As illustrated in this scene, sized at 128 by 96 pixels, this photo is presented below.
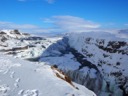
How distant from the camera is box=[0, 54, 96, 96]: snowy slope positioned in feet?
72.5

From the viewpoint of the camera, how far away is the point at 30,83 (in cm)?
2436

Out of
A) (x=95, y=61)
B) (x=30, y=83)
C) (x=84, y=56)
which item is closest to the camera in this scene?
(x=30, y=83)

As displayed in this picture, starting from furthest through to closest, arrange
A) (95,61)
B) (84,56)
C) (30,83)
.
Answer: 1. (84,56)
2. (95,61)
3. (30,83)

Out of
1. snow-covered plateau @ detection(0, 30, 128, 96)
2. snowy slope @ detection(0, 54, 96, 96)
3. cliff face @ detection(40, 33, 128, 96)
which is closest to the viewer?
snowy slope @ detection(0, 54, 96, 96)

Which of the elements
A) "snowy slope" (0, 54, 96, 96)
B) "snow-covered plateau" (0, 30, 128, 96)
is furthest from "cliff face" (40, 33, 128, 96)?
"snowy slope" (0, 54, 96, 96)

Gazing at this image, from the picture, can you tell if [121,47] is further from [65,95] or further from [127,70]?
[65,95]

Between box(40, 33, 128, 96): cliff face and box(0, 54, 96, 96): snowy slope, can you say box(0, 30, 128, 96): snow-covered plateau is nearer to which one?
box(40, 33, 128, 96): cliff face

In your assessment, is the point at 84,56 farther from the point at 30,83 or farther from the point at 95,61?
the point at 30,83

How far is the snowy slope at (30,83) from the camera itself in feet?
72.5

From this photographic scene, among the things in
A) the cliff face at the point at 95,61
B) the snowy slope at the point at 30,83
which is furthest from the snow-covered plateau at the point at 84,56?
the snowy slope at the point at 30,83

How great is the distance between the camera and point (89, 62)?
427ft

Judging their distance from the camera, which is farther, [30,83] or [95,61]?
[95,61]

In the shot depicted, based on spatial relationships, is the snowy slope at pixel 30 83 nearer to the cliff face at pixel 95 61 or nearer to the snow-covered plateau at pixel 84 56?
the snow-covered plateau at pixel 84 56

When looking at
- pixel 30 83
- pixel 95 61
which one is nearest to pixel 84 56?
pixel 95 61
